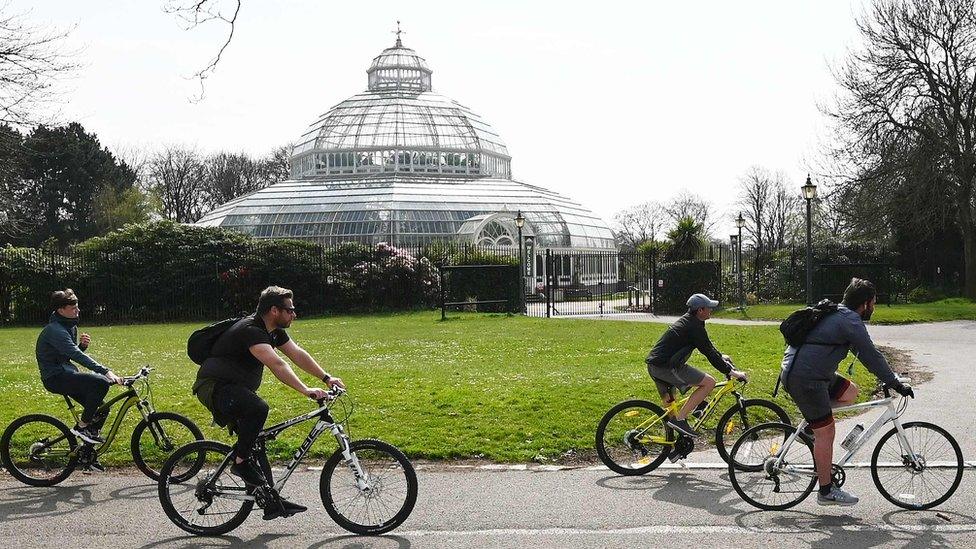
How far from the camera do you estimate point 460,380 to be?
41.9ft

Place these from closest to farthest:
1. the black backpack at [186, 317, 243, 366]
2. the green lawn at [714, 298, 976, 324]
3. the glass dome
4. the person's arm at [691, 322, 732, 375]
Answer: the black backpack at [186, 317, 243, 366] → the person's arm at [691, 322, 732, 375] → the green lawn at [714, 298, 976, 324] → the glass dome

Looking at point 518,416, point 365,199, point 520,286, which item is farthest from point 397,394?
point 365,199

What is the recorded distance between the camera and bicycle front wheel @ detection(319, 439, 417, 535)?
6.30m

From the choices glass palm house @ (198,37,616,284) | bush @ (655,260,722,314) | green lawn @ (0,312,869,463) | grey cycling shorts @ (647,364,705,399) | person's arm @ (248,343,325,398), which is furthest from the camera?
glass palm house @ (198,37,616,284)

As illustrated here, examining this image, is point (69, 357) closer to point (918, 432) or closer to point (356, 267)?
point (918, 432)

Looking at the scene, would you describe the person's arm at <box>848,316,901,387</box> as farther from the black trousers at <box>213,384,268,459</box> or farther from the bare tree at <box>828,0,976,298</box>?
the bare tree at <box>828,0,976,298</box>

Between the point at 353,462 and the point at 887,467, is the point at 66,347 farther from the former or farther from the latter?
the point at 887,467

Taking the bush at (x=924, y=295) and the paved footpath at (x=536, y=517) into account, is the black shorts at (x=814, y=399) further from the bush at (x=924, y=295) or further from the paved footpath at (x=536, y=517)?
the bush at (x=924, y=295)

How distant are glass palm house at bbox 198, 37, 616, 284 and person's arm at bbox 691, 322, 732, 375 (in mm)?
33459

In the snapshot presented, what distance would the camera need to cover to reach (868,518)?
6.54 metres

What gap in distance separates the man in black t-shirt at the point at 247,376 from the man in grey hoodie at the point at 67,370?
2.19 m

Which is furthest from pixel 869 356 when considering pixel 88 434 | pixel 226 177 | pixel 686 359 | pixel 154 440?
pixel 226 177

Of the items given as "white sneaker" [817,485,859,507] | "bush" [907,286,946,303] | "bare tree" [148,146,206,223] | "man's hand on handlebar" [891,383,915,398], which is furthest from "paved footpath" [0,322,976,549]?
"bare tree" [148,146,206,223]

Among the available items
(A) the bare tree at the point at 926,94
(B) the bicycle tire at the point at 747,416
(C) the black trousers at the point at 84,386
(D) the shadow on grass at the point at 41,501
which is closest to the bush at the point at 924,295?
(A) the bare tree at the point at 926,94
